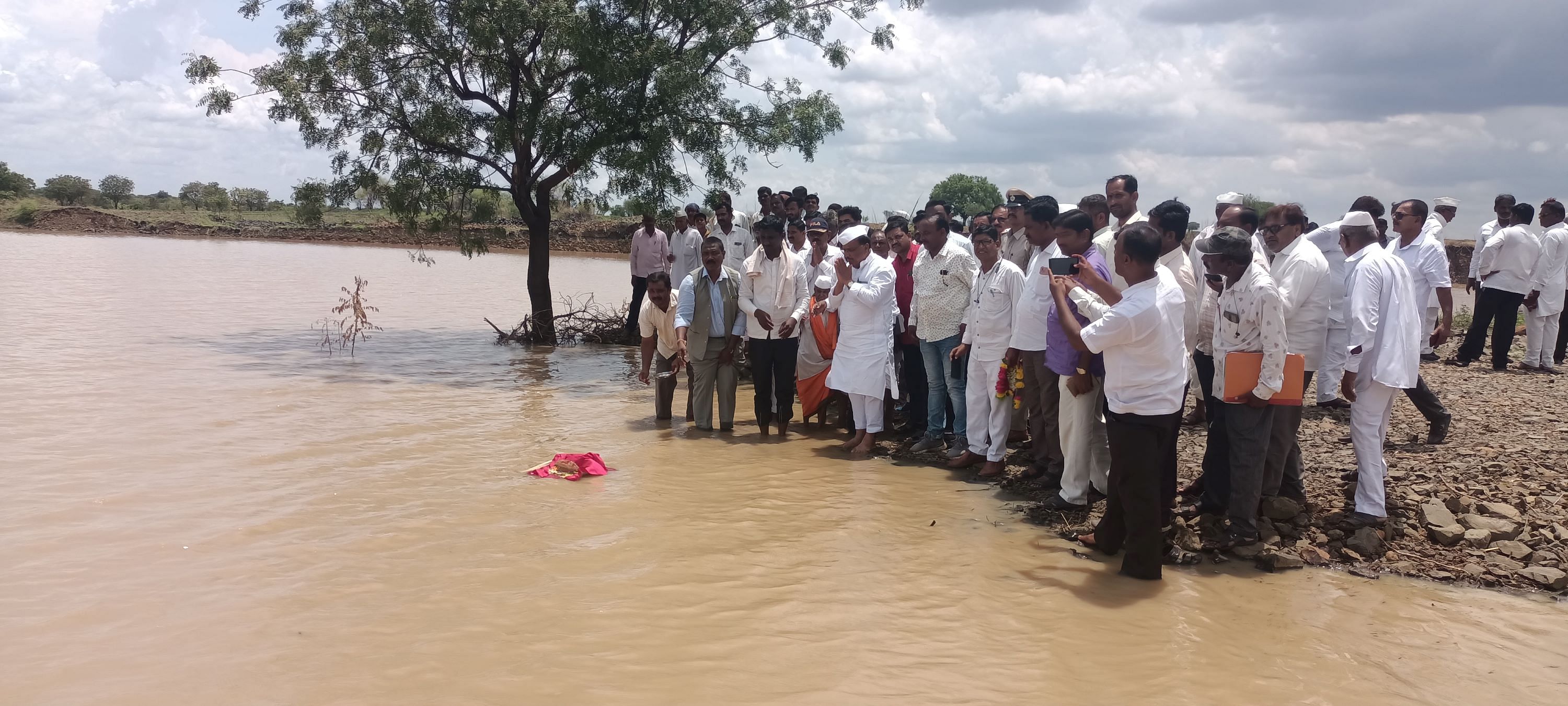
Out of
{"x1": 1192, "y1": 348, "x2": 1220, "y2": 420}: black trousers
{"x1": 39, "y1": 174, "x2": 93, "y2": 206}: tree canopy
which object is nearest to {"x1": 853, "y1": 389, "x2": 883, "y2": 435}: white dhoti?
{"x1": 1192, "y1": 348, "x2": 1220, "y2": 420}: black trousers

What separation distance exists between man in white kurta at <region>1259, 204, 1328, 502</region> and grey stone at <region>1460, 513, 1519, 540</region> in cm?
95

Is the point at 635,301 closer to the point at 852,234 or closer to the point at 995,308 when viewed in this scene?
the point at 852,234

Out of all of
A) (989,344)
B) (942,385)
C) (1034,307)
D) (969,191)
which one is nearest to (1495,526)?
(1034,307)

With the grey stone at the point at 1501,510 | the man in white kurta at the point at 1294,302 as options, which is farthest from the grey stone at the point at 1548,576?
the man in white kurta at the point at 1294,302

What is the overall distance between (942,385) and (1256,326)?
9.30 feet

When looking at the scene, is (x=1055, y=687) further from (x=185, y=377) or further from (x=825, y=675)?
(x=185, y=377)

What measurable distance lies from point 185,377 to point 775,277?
6761mm

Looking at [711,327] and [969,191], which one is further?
[969,191]

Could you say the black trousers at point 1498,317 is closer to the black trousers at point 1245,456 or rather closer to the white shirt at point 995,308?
the white shirt at point 995,308

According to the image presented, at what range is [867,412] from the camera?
773cm

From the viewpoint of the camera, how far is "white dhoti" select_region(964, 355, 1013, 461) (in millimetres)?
6723

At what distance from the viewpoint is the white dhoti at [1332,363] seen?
6059 mm

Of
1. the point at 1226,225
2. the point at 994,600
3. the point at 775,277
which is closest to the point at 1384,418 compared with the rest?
the point at 1226,225

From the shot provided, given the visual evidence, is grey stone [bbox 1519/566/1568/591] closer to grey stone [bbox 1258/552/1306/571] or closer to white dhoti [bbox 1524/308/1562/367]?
grey stone [bbox 1258/552/1306/571]
